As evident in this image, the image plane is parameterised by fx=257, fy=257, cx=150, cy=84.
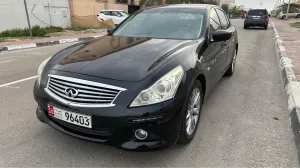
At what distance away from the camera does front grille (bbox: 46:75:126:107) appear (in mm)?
2244

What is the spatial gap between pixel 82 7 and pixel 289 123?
18.3 m

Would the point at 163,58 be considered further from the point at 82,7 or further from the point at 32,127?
the point at 82,7

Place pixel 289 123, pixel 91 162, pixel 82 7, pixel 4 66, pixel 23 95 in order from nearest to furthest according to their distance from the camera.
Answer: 1. pixel 91 162
2. pixel 289 123
3. pixel 23 95
4. pixel 4 66
5. pixel 82 7

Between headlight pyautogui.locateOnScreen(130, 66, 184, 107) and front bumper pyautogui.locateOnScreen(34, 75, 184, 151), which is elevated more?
headlight pyautogui.locateOnScreen(130, 66, 184, 107)

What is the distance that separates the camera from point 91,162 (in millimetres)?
2527

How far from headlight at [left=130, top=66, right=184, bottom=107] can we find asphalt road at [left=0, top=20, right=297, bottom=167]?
700 millimetres

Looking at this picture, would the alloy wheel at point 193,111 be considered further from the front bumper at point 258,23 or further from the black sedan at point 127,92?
the front bumper at point 258,23

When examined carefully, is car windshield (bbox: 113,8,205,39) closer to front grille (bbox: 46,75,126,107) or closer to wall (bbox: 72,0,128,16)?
front grille (bbox: 46,75,126,107)

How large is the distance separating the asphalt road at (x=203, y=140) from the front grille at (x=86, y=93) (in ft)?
2.12

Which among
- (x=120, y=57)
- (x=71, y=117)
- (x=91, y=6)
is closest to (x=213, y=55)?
(x=120, y=57)

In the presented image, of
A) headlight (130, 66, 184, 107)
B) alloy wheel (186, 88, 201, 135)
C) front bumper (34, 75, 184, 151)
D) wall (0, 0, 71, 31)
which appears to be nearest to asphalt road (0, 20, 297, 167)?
alloy wheel (186, 88, 201, 135)

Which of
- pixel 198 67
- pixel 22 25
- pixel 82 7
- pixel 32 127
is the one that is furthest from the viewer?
pixel 82 7

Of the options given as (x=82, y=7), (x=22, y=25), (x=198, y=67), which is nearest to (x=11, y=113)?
(x=198, y=67)

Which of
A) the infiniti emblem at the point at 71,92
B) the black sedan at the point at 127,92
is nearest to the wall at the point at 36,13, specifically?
the black sedan at the point at 127,92
